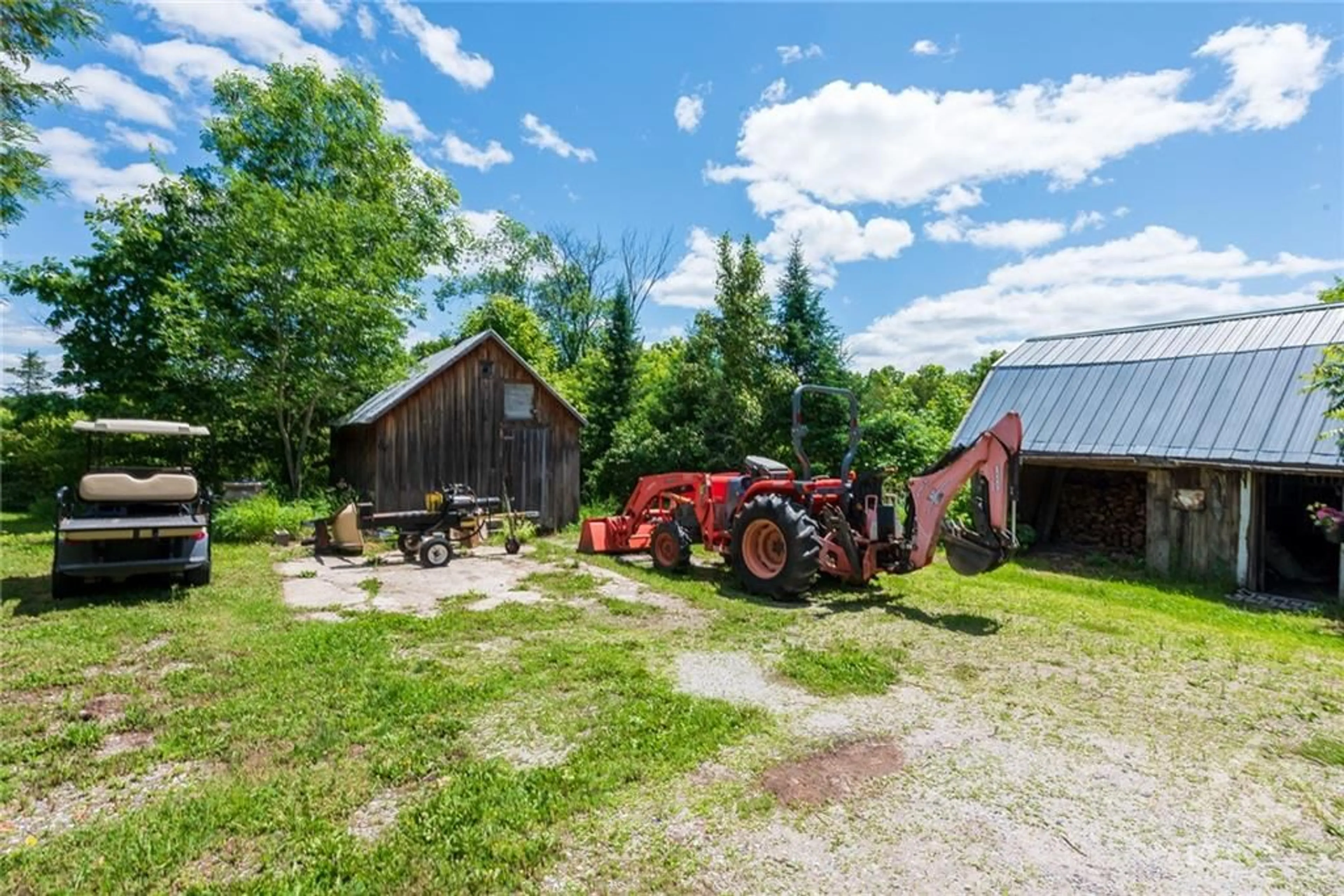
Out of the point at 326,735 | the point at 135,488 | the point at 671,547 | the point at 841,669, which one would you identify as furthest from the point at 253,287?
the point at 841,669

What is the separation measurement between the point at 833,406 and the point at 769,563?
776cm

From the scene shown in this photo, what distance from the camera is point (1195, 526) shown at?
396 inches

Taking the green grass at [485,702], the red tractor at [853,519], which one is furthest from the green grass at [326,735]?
the red tractor at [853,519]

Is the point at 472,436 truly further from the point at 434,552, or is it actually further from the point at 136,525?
the point at 136,525

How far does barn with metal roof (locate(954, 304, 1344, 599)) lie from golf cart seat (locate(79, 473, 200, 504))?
12602mm

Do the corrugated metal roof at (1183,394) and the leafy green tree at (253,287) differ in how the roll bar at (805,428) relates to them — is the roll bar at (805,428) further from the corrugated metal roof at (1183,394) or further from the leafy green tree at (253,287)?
the leafy green tree at (253,287)

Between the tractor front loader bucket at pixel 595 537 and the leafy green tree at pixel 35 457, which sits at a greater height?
the leafy green tree at pixel 35 457

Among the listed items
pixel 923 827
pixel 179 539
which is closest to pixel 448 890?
pixel 923 827

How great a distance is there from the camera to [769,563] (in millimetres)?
7820

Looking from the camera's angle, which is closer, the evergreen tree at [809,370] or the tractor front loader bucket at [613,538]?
the tractor front loader bucket at [613,538]

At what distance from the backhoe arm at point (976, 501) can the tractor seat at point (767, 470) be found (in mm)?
1587

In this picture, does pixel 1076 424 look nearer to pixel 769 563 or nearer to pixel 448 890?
pixel 769 563

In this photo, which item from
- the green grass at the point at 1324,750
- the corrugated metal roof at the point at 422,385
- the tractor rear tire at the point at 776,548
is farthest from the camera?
the corrugated metal roof at the point at 422,385

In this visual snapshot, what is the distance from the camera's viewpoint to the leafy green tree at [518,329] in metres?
25.5
